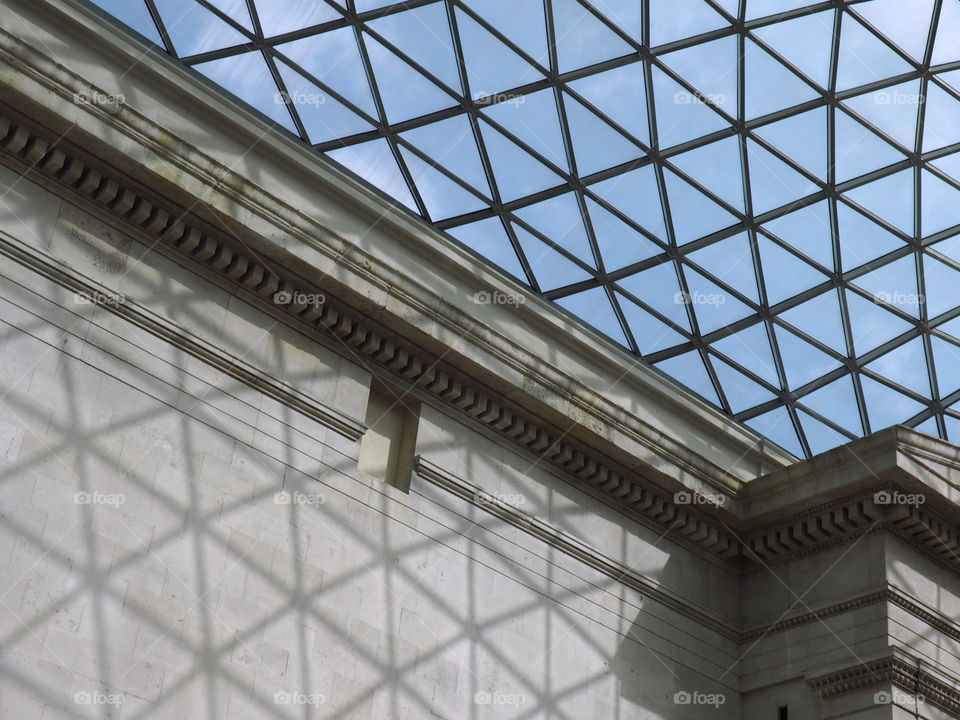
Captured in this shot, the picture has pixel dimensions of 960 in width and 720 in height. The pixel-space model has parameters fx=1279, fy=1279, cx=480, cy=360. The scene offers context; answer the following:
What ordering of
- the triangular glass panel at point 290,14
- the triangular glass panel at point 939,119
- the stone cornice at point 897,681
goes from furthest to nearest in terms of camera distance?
the triangular glass panel at point 939,119
the stone cornice at point 897,681
the triangular glass panel at point 290,14

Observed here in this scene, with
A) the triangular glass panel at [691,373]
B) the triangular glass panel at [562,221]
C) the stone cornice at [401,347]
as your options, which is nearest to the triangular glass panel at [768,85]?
the triangular glass panel at [562,221]

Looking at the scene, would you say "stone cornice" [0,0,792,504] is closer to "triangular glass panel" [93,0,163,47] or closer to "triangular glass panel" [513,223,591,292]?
"triangular glass panel" [513,223,591,292]

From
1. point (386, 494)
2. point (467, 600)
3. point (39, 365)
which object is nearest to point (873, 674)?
point (467, 600)

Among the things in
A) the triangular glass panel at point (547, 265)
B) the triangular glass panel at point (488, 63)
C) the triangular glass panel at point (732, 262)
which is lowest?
the triangular glass panel at point (547, 265)

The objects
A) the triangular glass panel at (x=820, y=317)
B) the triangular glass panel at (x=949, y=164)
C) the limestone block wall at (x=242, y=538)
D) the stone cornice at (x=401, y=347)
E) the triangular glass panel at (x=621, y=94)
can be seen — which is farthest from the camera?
the triangular glass panel at (x=820, y=317)

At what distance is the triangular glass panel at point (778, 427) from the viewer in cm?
2747

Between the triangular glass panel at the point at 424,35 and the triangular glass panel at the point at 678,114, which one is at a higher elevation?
the triangular glass panel at the point at 678,114

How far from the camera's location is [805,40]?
77.4 ft

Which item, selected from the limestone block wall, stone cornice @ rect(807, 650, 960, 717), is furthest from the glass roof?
stone cornice @ rect(807, 650, 960, 717)

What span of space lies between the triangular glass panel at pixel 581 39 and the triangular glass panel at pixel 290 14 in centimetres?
399

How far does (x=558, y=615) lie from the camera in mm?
21984

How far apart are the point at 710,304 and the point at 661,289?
1.14m

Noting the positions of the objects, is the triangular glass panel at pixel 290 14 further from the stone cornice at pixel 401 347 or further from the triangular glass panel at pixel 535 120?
the triangular glass panel at pixel 535 120

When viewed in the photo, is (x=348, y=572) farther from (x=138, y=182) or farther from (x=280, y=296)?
(x=138, y=182)
